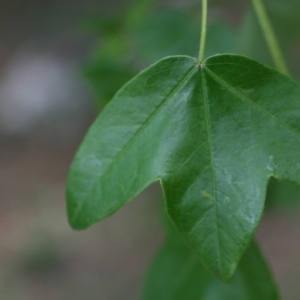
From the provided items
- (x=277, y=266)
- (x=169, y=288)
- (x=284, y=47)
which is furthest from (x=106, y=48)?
(x=277, y=266)

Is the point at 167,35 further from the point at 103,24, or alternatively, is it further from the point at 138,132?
the point at 138,132

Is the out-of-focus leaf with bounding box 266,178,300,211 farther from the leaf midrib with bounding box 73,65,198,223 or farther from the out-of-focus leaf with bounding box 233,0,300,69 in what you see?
the leaf midrib with bounding box 73,65,198,223

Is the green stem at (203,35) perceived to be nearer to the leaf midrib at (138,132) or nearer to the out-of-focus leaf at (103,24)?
the leaf midrib at (138,132)

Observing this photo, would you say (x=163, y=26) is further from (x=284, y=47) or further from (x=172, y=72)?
(x=172, y=72)

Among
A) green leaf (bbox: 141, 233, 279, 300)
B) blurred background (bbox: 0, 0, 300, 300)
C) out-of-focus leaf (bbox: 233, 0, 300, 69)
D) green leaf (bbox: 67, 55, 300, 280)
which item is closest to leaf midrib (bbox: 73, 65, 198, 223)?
green leaf (bbox: 67, 55, 300, 280)

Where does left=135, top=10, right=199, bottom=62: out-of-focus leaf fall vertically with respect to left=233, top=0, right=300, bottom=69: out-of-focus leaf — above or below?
above

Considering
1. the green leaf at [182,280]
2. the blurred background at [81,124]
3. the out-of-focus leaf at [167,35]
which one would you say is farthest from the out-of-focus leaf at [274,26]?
the green leaf at [182,280]

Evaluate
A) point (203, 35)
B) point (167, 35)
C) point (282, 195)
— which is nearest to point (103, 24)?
point (167, 35)
